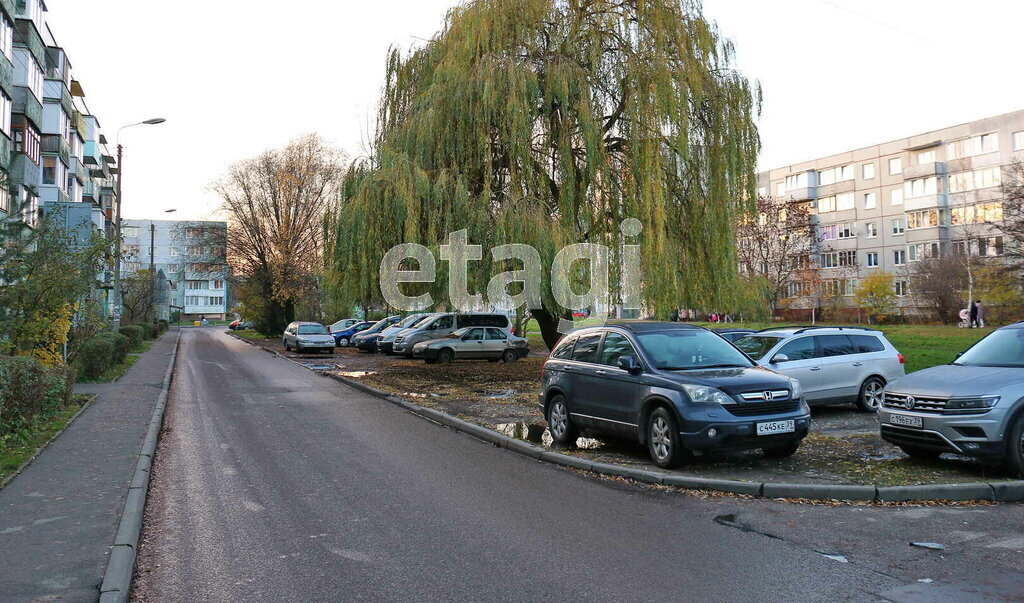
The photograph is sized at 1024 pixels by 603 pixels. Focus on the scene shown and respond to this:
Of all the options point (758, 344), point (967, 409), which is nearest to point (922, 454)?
point (967, 409)

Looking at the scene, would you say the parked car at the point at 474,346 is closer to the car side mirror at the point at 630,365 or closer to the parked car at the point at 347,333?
the parked car at the point at 347,333

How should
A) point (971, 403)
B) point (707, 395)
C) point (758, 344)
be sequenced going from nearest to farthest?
1. point (971, 403)
2. point (707, 395)
3. point (758, 344)

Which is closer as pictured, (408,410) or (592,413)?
(592,413)

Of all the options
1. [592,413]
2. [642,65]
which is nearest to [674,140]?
[642,65]

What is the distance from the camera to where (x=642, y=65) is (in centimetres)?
1891

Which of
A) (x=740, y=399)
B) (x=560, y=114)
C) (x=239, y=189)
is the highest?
(x=239, y=189)

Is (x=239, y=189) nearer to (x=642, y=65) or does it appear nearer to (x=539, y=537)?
(x=642, y=65)

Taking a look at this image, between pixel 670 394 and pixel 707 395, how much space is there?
1.39 ft

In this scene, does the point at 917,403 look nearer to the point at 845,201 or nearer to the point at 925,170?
the point at 925,170

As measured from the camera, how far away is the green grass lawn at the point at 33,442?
8273 mm

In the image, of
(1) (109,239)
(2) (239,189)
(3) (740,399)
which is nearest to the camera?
(3) (740,399)

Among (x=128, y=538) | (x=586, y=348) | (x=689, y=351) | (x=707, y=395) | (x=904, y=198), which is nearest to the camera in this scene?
(x=128, y=538)

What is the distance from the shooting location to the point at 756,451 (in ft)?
31.6

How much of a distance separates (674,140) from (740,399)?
11.8m
